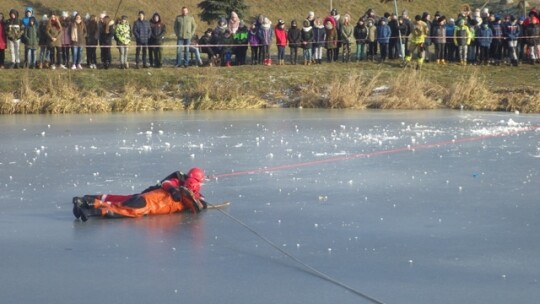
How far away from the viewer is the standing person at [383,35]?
25.1 m

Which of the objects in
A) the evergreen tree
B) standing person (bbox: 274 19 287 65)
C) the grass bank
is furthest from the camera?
the evergreen tree

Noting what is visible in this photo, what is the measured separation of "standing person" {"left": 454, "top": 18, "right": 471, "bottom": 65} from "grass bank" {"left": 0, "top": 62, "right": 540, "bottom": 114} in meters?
1.60

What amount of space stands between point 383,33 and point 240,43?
347 cm

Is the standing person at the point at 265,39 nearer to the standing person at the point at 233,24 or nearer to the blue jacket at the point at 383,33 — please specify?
the standing person at the point at 233,24

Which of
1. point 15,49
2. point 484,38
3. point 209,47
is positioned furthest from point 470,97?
point 15,49

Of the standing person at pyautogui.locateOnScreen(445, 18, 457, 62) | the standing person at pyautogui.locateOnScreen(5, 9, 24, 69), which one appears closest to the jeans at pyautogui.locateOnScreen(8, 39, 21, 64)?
the standing person at pyautogui.locateOnScreen(5, 9, 24, 69)

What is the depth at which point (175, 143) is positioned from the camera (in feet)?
49.5

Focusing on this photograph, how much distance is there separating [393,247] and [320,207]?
185 centimetres

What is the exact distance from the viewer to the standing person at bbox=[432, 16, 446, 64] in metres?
25.3

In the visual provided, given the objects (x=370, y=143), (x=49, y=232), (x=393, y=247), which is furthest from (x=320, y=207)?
(x=370, y=143)

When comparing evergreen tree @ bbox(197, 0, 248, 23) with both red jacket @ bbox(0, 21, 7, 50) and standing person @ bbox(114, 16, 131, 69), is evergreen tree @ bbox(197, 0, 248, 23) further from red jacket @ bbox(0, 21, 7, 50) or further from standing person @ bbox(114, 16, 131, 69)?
red jacket @ bbox(0, 21, 7, 50)

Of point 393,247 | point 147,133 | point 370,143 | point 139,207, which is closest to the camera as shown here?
point 393,247

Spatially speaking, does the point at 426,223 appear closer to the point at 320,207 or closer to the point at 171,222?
the point at 320,207

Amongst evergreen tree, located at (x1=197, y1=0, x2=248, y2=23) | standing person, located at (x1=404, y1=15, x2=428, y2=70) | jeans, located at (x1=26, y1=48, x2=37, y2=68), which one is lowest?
jeans, located at (x1=26, y1=48, x2=37, y2=68)
